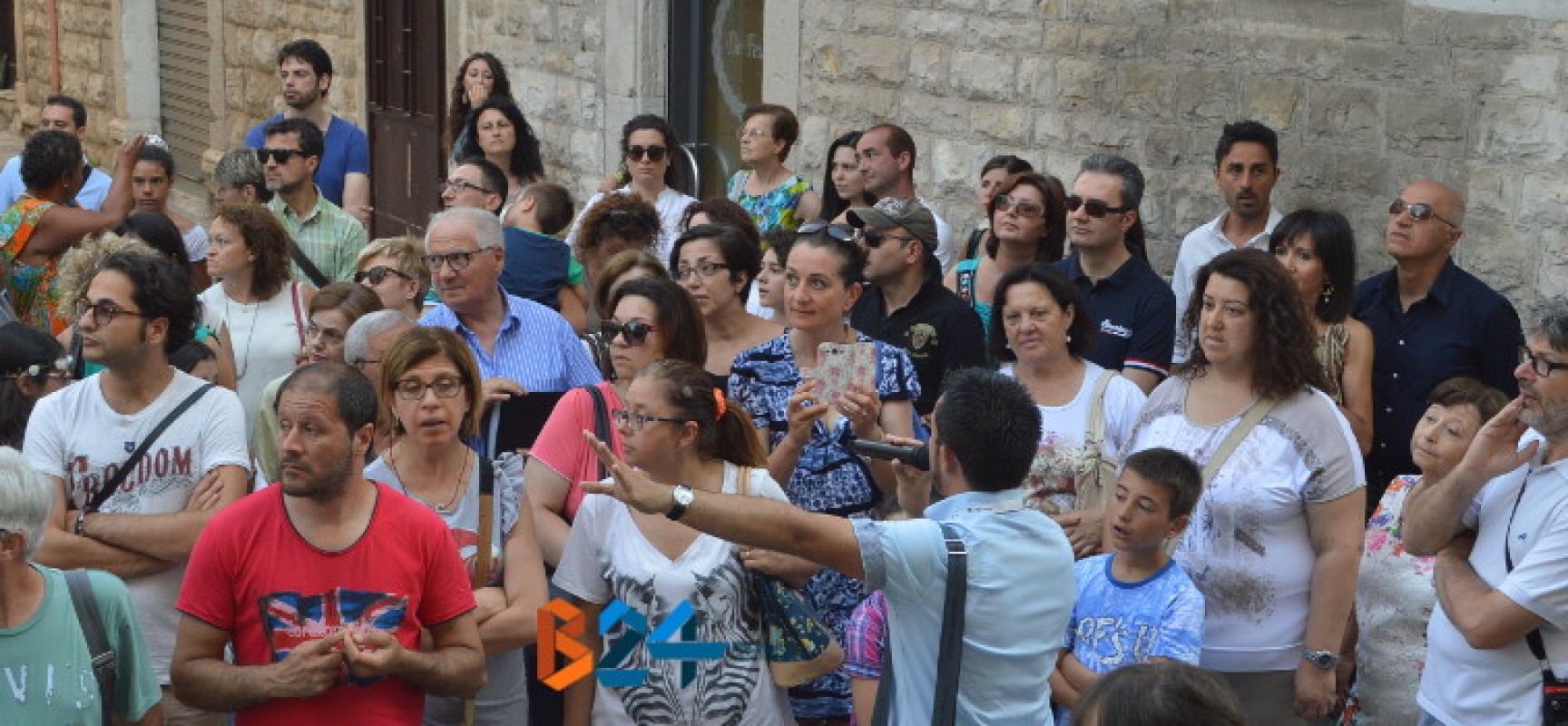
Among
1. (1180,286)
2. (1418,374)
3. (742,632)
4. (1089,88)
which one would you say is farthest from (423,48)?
(742,632)

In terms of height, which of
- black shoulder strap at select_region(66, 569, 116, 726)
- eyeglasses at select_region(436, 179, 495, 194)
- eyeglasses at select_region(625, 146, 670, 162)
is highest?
eyeglasses at select_region(625, 146, 670, 162)

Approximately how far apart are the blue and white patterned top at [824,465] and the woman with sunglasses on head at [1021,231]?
5.05 feet

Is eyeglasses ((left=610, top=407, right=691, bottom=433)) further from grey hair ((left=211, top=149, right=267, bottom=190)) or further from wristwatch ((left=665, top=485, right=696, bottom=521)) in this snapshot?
grey hair ((left=211, top=149, right=267, bottom=190))

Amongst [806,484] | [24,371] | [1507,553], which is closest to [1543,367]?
[1507,553]

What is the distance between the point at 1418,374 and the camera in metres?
6.89

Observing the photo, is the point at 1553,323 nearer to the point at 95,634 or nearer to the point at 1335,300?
the point at 1335,300

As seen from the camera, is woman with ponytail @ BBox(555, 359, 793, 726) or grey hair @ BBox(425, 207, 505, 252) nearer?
woman with ponytail @ BBox(555, 359, 793, 726)

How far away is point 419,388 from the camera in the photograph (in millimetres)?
5500

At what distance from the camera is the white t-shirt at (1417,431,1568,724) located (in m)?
5.20

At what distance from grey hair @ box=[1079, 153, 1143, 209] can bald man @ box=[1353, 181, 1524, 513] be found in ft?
2.93

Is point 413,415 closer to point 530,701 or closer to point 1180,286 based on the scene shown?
point 530,701

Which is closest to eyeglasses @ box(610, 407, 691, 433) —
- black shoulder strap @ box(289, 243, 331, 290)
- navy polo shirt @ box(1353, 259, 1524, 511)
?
navy polo shirt @ box(1353, 259, 1524, 511)

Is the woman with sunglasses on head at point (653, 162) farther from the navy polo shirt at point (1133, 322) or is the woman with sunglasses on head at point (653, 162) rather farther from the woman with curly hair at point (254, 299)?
the navy polo shirt at point (1133, 322)

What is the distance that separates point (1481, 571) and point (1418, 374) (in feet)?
5.20
